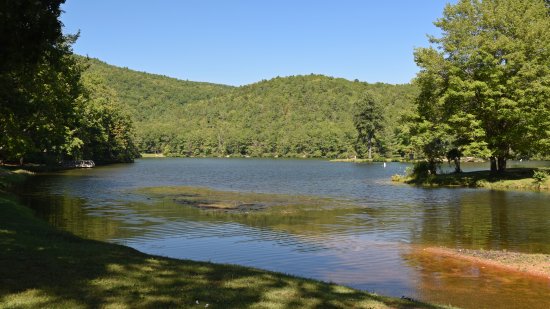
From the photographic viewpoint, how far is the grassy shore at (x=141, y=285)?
10242 mm

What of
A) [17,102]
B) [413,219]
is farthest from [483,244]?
[17,102]

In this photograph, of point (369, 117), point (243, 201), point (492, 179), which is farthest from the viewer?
point (369, 117)

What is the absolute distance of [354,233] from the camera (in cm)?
2673

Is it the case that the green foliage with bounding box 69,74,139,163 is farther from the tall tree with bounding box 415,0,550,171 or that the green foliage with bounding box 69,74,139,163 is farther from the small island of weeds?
the tall tree with bounding box 415,0,550,171

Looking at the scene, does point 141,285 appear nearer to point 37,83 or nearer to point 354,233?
point 354,233

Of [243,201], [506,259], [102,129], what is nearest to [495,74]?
[243,201]

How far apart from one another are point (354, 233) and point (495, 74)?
33896 mm

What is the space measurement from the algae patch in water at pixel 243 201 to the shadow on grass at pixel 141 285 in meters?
21.7

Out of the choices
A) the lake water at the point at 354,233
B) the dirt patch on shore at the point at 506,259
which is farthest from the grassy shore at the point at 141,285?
the dirt patch on shore at the point at 506,259

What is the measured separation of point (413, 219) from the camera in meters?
32.2

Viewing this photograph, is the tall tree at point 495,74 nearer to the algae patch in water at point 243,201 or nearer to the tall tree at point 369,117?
the algae patch in water at point 243,201

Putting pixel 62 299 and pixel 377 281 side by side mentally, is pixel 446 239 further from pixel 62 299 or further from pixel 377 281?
pixel 62 299

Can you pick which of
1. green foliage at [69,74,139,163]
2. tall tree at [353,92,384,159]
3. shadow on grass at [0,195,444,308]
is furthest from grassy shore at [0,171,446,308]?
tall tree at [353,92,384,159]

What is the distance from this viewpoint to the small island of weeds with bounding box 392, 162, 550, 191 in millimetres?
51312
